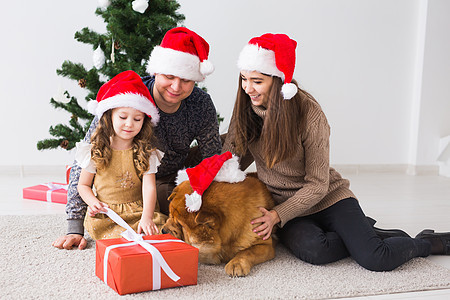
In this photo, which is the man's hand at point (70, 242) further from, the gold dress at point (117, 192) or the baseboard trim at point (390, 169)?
the baseboard trim at point (390, 169)

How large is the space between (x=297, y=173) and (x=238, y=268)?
509 mm

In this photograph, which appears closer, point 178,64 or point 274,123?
point 274,123

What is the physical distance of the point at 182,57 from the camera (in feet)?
6.47

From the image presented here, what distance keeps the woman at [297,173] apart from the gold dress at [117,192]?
44 cm

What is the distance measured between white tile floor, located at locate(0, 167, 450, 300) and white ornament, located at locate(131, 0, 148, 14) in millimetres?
1156

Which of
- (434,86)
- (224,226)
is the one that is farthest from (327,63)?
(224,226)

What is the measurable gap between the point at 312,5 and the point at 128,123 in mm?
2561

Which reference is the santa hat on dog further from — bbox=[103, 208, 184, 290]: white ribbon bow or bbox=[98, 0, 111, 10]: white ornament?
bbox=[98, 0, 111, 10]: white ornament

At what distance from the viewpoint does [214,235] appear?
1684 mm

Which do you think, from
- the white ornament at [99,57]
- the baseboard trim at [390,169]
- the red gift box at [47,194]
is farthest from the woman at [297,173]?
the baseboard trim at [390,169]

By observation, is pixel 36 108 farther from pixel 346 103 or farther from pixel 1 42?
pixel 346 103

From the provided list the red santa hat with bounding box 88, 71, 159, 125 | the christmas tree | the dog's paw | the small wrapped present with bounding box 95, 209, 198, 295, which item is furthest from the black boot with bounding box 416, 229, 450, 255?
the christmas tree

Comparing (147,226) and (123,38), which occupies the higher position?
(123,38)

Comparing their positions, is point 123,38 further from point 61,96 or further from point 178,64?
point 178,64
